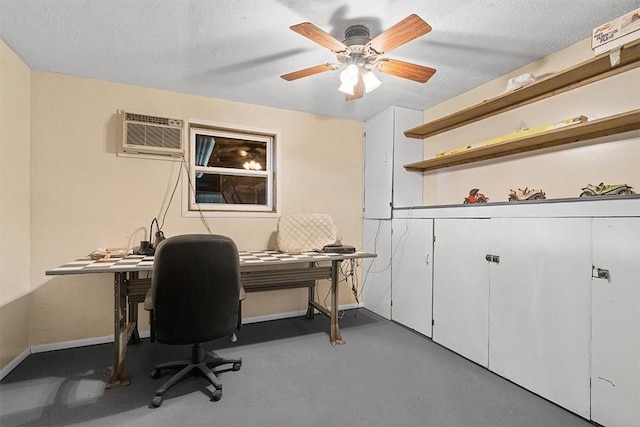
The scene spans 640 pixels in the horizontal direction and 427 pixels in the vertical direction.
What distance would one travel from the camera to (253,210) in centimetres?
340

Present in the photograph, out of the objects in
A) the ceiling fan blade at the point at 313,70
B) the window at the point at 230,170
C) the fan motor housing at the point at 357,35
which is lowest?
the window at the point at 230,170

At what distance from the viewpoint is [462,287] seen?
8.41ft

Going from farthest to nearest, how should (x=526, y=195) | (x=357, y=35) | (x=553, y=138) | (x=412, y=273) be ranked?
1. (x=412, y=273)
2. (x=526, y=195)
3. (x=553, y=138)
4. (x=357, y=35)

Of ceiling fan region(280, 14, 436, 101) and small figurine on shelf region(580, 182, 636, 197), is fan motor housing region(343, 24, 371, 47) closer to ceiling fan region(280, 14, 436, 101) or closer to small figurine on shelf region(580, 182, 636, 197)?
ceiling fan region(280, 14, 436, 101)

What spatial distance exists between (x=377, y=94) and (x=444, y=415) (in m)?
2.83

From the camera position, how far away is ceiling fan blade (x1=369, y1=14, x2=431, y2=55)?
1.53 metres

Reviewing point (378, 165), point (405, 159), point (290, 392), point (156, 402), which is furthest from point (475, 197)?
point (156, 402)

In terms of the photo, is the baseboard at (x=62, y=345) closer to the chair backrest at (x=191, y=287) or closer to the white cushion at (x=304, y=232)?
the white cushion at (x=304, y=232)

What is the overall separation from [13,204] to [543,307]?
4008 mm

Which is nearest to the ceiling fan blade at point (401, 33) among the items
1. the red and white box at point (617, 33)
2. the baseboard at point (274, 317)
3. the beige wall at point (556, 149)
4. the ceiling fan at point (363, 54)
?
the ceiling fan at point (363, 54)

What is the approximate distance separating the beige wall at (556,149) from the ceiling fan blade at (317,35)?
1708 millimetres

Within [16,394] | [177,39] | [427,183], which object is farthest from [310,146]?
[16,394]

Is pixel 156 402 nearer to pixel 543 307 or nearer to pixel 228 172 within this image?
pixel 228 172

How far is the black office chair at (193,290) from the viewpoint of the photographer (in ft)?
5.76
